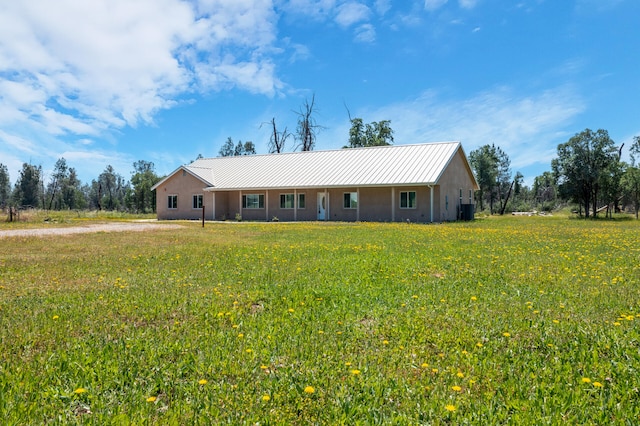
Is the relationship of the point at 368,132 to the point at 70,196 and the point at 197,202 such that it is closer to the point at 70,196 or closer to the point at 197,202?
the point at 197,202

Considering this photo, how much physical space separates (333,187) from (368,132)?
23703 millimetres

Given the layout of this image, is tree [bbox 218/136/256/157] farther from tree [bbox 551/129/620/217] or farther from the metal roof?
tree [bbox 551/129/620/217]

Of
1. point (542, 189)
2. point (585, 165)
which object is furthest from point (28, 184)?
point (542, 189)

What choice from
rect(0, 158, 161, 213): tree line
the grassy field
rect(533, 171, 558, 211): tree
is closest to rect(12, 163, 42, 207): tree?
rect(0, 158, 161, 213): tree line

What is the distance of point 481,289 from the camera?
6.05m

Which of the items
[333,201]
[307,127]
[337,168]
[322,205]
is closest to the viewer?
[333,201]

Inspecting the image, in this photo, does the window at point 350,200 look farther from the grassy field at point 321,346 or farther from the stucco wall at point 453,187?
the grassy field at point 321,346

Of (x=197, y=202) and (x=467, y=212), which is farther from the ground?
(x=197, y=202)

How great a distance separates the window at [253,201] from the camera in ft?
107

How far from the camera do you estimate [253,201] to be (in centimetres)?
3294

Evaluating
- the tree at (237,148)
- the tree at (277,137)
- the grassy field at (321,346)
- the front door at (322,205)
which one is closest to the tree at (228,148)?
the tree at (237,148)

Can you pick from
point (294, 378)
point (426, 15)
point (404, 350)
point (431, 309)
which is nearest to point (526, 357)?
point (404, 350)

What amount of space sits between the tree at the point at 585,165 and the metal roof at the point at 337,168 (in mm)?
8162

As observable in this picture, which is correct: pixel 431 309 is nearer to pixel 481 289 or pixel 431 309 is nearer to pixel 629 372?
pixel 481 289
